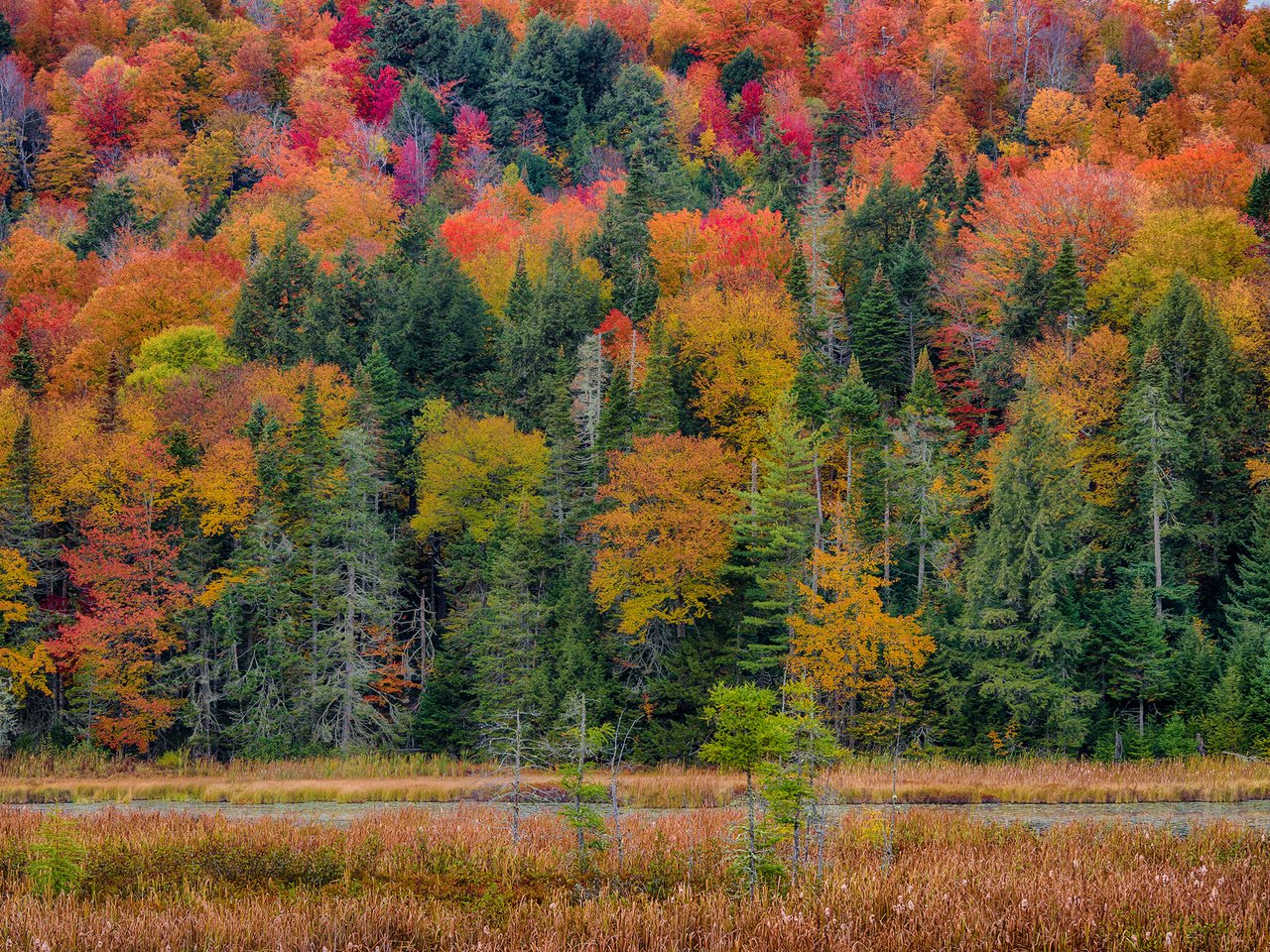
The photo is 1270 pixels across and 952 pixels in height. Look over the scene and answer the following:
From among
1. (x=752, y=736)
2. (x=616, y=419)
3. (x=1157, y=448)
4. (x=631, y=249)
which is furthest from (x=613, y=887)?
(x=631, y=249)

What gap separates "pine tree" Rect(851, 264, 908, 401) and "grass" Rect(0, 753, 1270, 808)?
2544 cm

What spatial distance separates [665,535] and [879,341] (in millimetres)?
21198

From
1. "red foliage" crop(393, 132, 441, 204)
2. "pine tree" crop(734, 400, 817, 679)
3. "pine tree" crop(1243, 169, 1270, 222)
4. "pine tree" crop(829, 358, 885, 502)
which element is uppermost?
"red foliage" crop(393, 132, 441, 204)

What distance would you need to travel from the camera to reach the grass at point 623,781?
39.9 metres

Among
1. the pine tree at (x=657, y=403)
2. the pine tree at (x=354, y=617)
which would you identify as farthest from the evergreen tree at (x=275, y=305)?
the pine tree at (x=657, y=403)

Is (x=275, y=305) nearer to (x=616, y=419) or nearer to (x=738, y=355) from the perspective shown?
(x=616, y=419)

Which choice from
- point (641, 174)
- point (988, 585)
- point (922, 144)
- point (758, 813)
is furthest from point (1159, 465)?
point (922, 144)

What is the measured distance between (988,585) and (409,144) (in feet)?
261

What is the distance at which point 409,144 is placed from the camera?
367 ft

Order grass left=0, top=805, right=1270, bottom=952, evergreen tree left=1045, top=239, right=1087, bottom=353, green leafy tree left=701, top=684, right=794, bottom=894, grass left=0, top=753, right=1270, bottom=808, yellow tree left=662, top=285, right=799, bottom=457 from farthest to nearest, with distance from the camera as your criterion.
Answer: yellow tree left=662, top=285, right=799, bottom=457 → evergreen tree left=1045, top=239, right=1087, bottom=353 → grass left=0, top=753, right=1270, bottom=808 → green leafy tree left=701, top=684, right=794, bottom=894 → grass left=0, top=805, right=1270, bottom=952

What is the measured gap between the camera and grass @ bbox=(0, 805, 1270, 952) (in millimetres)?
17781

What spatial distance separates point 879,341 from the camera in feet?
219

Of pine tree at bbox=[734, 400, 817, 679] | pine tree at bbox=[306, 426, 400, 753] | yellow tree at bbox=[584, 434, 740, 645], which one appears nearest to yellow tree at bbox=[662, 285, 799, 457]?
pine tree at bbox=[734, 400, 817, 679]

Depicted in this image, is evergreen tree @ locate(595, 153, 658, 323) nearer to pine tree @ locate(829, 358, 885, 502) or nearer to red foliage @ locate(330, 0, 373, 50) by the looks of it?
pine tree @ locate(829, 358, 885, 502)
